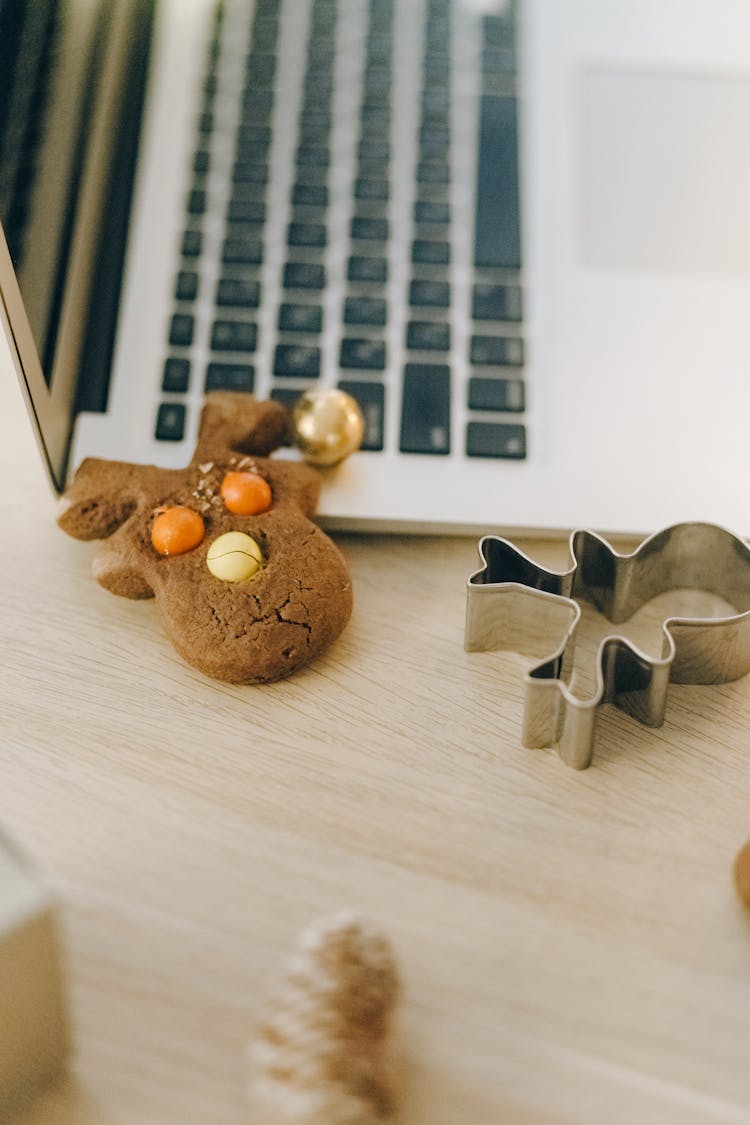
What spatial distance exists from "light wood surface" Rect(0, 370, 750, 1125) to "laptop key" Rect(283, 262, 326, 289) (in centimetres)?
17

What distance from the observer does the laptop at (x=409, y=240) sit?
503 millimetres

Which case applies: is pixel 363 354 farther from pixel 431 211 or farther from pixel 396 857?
pixel 396 857

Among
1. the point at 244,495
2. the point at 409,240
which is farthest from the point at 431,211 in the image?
the point at 244,495

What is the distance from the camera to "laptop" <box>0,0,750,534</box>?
19.8 inches

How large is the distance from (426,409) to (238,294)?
0.12 metres

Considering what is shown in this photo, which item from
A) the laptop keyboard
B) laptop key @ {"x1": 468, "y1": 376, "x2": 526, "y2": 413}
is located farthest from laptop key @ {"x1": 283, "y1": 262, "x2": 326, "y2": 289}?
laptop key @ {"x1": 468, "y1": 376, "x2": 526, "y2": 413}

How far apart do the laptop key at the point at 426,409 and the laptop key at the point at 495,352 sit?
2cm

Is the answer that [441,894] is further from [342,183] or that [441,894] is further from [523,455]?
[342,183]

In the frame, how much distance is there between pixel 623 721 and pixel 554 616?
5 centimetres

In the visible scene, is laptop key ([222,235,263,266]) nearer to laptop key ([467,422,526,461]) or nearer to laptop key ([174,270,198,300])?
laptop key ([174,270,198,300])

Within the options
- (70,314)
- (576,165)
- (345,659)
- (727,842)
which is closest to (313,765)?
(345,659)

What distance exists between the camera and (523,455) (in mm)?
509

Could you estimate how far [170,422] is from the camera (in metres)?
0.52

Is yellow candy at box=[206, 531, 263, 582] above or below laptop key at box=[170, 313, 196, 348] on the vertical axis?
below
